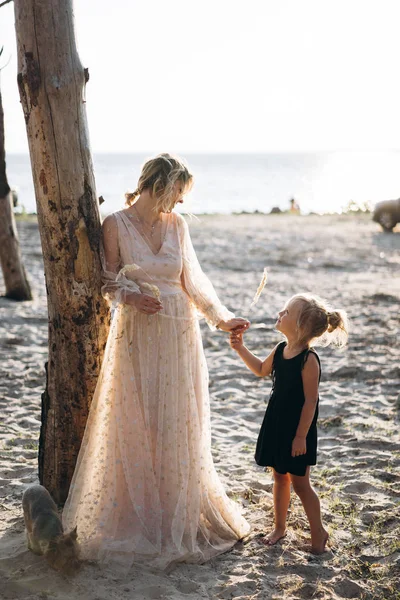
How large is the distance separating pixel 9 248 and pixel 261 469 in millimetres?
5584

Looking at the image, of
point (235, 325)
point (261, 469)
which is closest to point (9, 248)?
point (261, 469)

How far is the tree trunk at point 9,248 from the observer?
337 inches

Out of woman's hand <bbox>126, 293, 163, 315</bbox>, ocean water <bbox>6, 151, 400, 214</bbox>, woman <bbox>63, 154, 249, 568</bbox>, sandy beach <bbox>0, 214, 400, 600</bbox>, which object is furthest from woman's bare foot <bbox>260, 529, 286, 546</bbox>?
ocean water <bbox>6, 151, 400, 214</bbox>

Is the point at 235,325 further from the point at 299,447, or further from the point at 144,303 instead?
the point at 299,447

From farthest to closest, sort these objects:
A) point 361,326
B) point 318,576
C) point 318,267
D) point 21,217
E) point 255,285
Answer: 1. point 21,217
2. point 318,267
3. point 255,285
4. point 361,326
5. point 318,576

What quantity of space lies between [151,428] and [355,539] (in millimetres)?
1373

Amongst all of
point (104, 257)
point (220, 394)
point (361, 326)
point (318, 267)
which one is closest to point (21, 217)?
point (318, 267)

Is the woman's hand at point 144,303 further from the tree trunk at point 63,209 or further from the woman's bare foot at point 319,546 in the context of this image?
the woman's bare foot at point 319,546

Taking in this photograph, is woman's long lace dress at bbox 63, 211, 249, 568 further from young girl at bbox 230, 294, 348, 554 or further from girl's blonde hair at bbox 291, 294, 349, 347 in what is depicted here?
girl's blonde hair at bbox 291, 294, 349, 347

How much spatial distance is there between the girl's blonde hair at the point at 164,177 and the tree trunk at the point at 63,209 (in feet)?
1.06

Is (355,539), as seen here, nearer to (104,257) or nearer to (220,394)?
(104,257)

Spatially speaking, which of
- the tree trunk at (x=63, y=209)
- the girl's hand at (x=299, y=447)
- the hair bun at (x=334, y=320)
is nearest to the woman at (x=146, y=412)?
the tree trunk at (x=63, y=209)

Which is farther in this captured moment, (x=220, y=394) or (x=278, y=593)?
(x=220, y=394)

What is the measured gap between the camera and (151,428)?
3.62 metres
